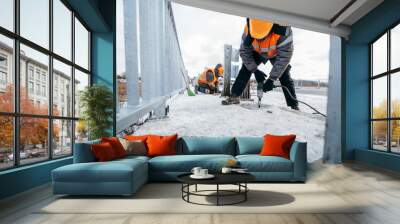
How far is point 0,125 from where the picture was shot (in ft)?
14.9

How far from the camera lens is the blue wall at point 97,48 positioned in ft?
18.1

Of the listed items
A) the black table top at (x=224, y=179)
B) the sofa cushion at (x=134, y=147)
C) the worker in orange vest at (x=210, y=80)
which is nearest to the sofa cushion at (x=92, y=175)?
the black table top at (x=224, y=179)

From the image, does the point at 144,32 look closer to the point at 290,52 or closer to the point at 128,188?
the point at 290,52

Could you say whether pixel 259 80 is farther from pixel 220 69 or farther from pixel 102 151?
pixel 102 151

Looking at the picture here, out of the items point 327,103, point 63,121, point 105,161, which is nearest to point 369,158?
point 327,103

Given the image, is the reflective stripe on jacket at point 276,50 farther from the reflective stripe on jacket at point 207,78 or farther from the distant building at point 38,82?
the distant building at point 38,82

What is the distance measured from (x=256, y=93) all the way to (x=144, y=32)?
130 inches

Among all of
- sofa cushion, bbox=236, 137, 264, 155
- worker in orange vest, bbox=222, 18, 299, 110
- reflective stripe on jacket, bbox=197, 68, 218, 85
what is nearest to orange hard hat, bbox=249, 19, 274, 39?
worker in orange vest, bbox=222, 18, 299, 110

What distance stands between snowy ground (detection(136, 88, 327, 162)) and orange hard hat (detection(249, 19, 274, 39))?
1.55 m

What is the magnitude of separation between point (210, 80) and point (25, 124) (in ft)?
18.3

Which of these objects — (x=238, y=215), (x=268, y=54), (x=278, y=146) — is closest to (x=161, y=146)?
(x=278, y=146)

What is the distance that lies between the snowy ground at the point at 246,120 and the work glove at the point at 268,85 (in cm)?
13

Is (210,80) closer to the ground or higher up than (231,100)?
higher up

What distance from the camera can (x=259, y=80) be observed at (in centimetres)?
977
